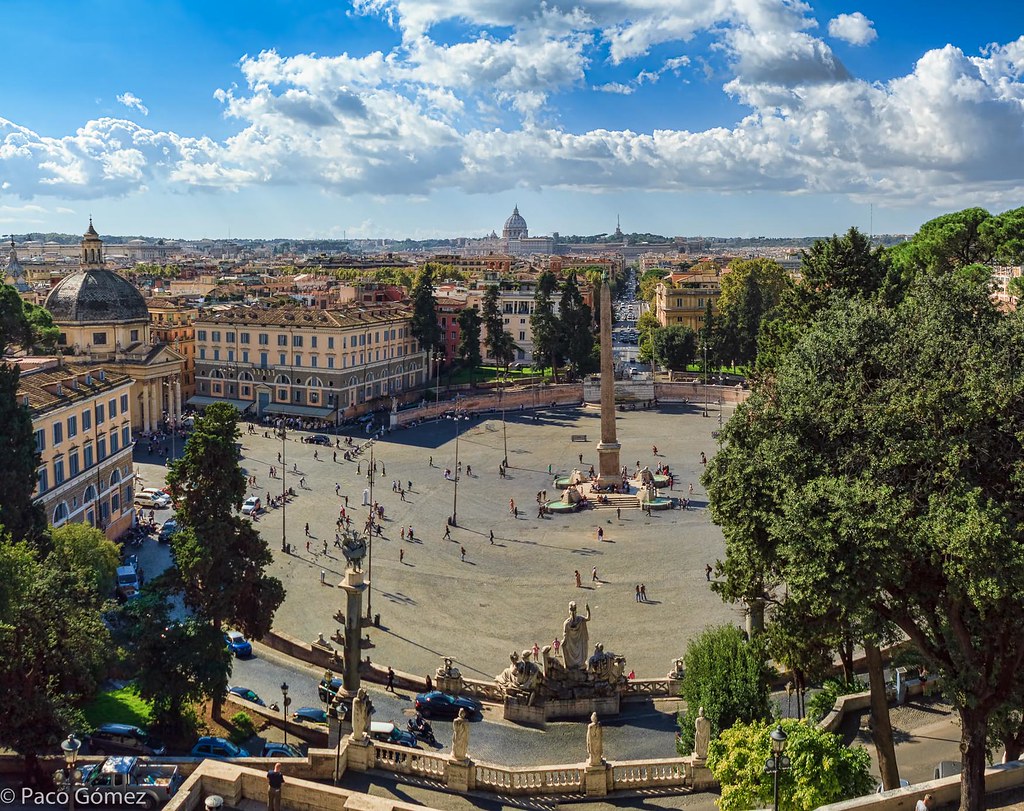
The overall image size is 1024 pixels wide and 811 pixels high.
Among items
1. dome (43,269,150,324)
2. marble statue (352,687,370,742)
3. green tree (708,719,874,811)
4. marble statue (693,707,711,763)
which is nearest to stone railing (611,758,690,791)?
marble statue (693,707,711,763)

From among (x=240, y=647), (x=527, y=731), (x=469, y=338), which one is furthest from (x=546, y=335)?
(x=527, y=731)

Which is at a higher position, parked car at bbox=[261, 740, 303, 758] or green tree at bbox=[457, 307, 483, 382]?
green tree at bbox=[457, 307, 483, 382]

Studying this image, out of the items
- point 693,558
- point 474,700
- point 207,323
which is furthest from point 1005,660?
point 207,323

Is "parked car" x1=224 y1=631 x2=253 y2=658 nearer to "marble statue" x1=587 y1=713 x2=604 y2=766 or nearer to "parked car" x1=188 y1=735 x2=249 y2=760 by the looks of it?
"parked car" x1=188 y1=735 x2=249 y2=760

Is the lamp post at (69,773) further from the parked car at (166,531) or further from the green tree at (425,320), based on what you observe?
the green tree at (425,320)

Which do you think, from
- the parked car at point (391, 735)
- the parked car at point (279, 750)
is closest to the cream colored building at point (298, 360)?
the parked car at point (279, 750)

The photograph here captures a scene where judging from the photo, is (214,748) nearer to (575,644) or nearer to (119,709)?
(119,709)
